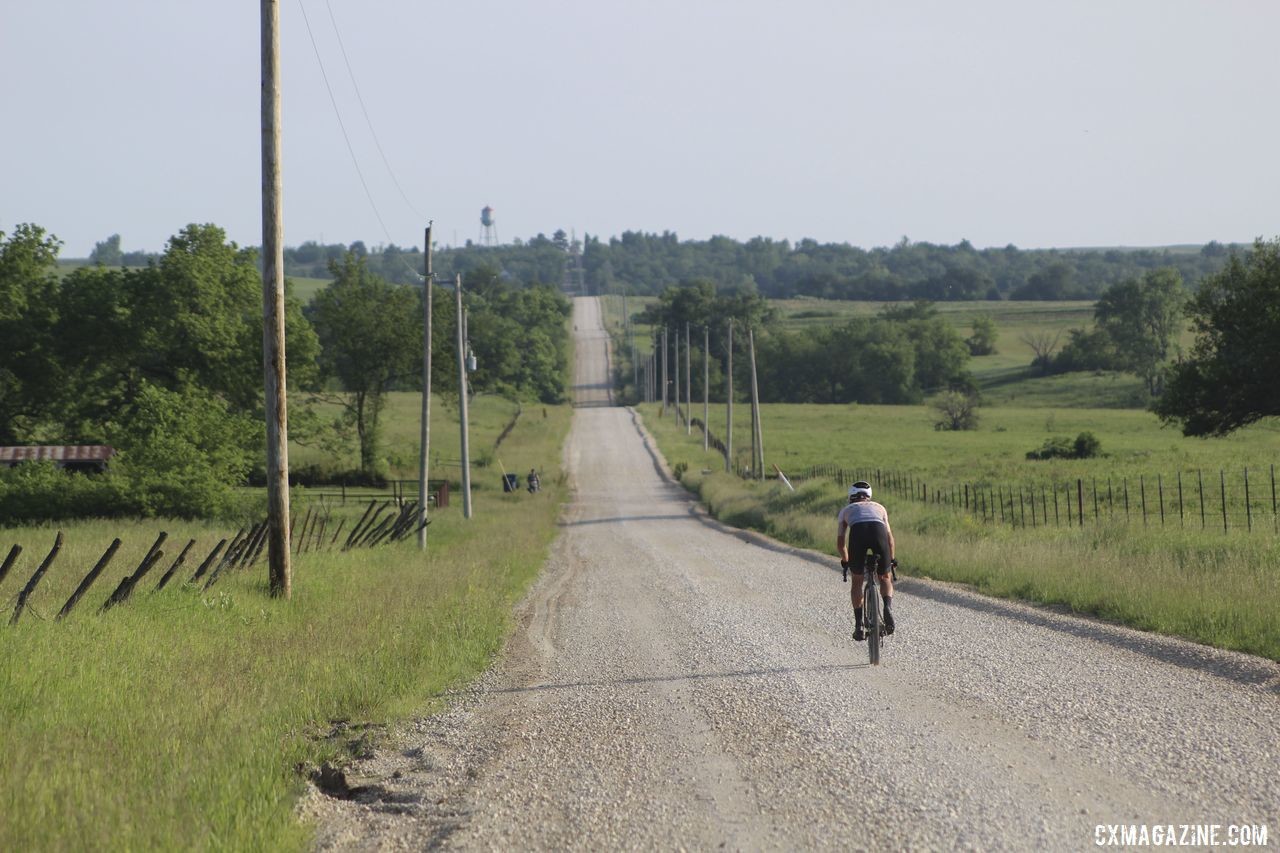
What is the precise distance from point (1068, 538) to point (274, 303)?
1417 cm

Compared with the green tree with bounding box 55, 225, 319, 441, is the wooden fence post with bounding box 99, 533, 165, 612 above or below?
below

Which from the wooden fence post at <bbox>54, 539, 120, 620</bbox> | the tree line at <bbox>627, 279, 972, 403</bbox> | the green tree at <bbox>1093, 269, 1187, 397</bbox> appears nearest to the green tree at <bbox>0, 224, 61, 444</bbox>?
the wooden fence post at <bbox>54, 539, 120, 620</bbox>

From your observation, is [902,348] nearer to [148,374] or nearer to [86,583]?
[148,374]

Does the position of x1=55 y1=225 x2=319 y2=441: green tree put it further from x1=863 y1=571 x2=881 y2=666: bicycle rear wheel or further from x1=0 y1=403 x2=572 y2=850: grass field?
x1=863 y1=571 x2=881 y2=666: bicycle rear wheel

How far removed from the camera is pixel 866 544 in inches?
488

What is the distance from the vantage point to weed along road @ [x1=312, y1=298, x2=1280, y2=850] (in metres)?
6.56

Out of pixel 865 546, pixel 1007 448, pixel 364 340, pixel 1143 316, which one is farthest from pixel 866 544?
pixel 1143 316

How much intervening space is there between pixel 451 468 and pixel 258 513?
24.7 m

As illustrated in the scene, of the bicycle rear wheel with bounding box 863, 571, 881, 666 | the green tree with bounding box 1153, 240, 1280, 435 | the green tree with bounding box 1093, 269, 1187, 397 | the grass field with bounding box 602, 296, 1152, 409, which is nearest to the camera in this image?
the bicycle rear wheel with bounding box 863, 571, 881, 666

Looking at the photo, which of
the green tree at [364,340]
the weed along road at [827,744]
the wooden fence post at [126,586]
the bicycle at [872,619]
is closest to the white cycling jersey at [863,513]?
the bicycle at [872,619]

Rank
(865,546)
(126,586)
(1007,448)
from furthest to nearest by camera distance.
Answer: (1007,448) → (126,586) → (865,546)

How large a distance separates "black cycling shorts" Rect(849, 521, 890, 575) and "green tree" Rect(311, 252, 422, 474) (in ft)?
183

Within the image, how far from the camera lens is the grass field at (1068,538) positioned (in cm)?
1365

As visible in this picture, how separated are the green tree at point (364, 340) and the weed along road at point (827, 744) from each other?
53472 mm
